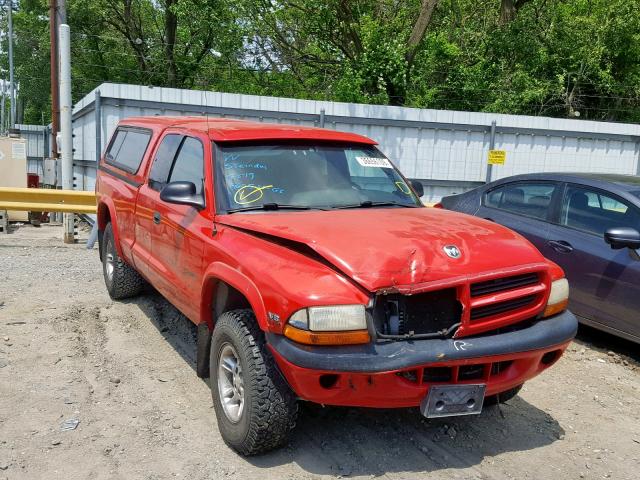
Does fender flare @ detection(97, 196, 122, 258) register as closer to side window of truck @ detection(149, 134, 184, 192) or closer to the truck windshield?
side window of truck @ detection(149, 134, 184, 192)

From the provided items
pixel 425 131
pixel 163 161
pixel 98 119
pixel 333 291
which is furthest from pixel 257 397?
pixel 425 131

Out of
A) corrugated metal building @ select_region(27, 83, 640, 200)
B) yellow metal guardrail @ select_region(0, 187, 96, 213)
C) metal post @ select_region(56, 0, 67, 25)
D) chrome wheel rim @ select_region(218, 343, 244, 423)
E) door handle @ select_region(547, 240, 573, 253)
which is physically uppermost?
metal post @ select_region(56, 0, 67, 25)

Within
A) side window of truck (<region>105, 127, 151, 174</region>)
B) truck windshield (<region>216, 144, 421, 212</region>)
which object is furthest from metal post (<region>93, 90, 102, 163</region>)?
truck windshield (<region>216, 144, 421, 212</region>)

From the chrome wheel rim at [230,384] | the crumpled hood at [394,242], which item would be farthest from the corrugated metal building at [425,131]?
the chrome wheel rim at [230,384]

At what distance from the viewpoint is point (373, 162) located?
188 inches

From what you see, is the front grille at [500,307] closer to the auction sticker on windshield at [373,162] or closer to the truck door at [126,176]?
the auction sticker on windshield at [373,162]

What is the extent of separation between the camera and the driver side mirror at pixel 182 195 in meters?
3.99

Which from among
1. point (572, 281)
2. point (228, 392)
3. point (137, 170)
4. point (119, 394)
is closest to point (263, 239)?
point (228, 392)

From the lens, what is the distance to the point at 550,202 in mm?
5984

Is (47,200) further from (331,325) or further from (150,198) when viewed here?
(331,325)

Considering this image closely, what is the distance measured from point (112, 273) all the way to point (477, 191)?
4117 millimetres

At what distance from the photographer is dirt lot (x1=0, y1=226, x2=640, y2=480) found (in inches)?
135

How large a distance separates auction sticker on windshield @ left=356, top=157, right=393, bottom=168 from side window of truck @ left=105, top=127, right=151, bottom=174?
2076 mm

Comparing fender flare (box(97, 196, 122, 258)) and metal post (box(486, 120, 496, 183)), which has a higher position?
metal post (box(486, 120, 496, 183))
